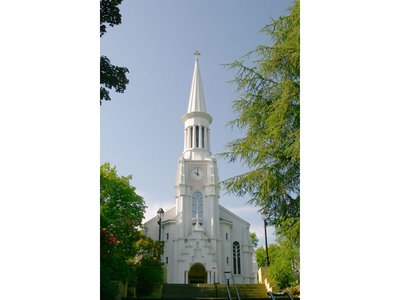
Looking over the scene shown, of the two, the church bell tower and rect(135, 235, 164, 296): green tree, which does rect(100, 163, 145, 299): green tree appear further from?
the church bell tower

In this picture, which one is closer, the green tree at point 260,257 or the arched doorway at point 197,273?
the arched doorway at point 197,273

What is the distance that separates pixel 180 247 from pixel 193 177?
3.87 meters

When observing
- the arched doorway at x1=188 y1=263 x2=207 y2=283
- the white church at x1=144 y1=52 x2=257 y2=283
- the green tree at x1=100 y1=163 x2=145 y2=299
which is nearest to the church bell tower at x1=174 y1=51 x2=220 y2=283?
the white church at x1=144 y1=52 x2=257 y2=283

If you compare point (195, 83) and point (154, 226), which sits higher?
point (195, 83)

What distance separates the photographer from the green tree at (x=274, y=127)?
4.70m

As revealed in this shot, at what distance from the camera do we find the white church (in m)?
18.2

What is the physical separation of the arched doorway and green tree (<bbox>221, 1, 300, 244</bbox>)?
14.0m

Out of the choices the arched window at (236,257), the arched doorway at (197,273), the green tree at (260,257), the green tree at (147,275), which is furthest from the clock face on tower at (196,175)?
the green tree at (147,275)

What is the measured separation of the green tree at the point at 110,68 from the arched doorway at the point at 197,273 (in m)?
15.3

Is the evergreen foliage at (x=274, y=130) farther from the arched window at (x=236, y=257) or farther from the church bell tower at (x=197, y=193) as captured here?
the arched window at (x=236, y=257)

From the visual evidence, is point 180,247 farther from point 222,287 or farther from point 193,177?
point 222,287

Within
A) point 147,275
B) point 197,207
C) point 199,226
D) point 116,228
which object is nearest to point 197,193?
point 197,207
